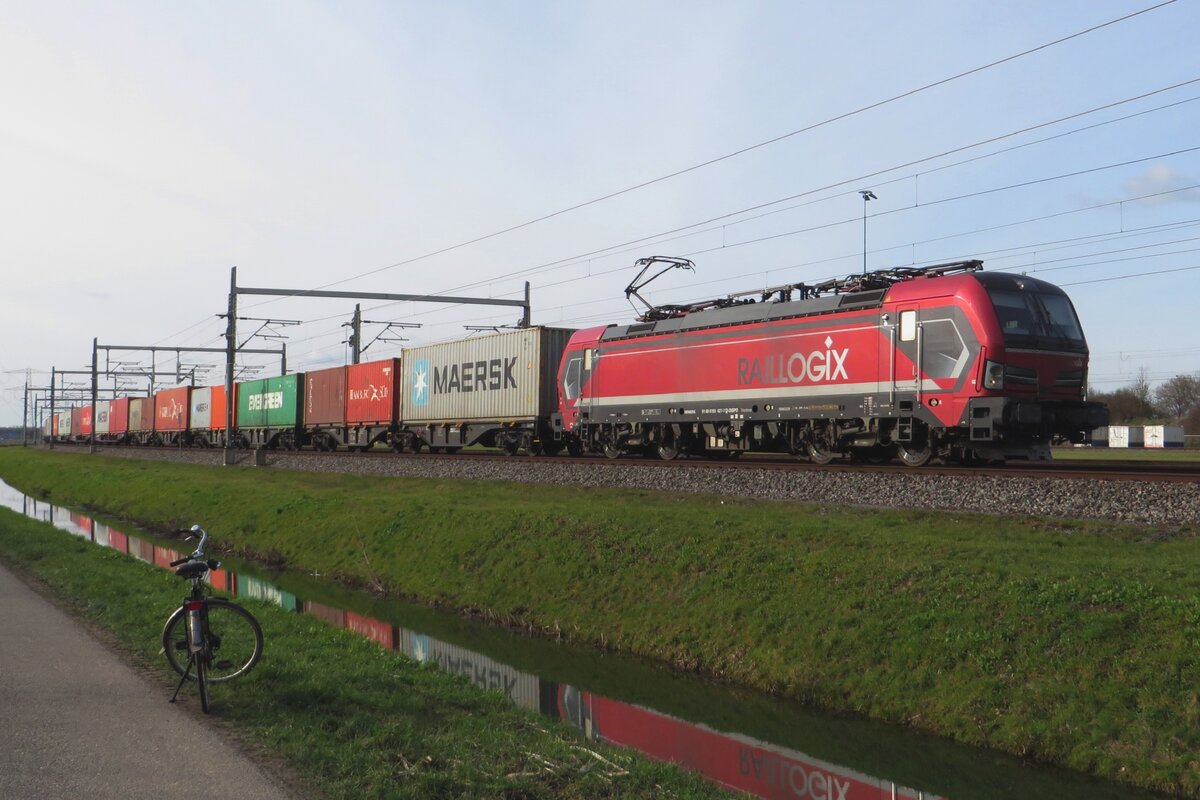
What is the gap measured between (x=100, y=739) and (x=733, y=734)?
595cm

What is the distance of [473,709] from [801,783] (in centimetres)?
297

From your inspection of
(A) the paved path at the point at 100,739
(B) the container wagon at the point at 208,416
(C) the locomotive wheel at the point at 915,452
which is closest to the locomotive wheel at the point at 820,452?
(C) the locomotive wheel at the point at 915,452

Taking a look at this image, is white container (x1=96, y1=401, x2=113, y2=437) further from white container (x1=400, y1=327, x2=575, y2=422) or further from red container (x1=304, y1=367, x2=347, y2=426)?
white container (x1=400, y1=327, x2=575, y2=422)

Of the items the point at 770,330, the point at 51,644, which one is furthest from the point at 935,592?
the point at 770,330

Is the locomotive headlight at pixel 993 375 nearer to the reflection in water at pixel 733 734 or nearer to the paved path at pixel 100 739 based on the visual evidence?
the reflection in water at pixel 733 734

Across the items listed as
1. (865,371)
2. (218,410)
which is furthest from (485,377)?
(218,410)

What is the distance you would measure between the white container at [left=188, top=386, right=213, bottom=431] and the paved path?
49792 millimetres

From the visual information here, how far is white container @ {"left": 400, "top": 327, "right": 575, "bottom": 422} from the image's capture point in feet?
96.9

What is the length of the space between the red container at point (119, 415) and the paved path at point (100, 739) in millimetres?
73641

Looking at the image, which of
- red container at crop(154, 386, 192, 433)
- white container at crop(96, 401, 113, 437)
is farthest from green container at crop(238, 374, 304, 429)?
white container at crop(96, 401, 113, 437)

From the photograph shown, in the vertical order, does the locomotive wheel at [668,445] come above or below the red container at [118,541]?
above

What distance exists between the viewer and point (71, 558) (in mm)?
15852

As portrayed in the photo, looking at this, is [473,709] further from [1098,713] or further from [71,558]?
[71,558]

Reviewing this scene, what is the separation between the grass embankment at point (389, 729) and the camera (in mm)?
6195
